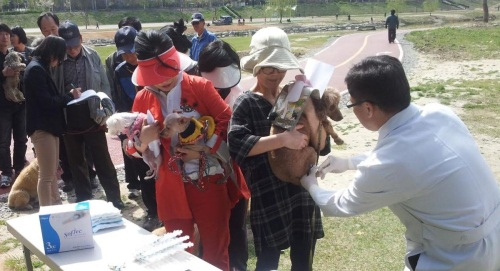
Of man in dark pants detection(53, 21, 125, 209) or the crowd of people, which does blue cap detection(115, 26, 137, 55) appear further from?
man in dark pants detection(53, 21, 125, 209)

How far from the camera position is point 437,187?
2.06 m

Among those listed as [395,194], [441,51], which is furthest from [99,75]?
[441,51]

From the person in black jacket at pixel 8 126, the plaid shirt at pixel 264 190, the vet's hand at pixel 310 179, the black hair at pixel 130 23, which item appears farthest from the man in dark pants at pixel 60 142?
the vet's hand at pixel 310 179

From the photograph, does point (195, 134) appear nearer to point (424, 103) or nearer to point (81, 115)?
point (81, 115)

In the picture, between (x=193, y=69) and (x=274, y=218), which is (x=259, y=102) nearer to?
(x=274, y=218)

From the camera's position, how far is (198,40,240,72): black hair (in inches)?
141

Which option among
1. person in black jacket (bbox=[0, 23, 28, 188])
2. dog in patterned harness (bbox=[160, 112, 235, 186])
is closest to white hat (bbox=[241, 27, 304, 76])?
dog in patterned harness (bbox=[160, 112, 235, 186])

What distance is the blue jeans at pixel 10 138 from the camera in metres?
6.24

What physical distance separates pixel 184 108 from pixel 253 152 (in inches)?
21.6

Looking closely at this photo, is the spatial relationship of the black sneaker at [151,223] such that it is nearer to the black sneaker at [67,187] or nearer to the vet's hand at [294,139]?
the black sneaker at [67,187]

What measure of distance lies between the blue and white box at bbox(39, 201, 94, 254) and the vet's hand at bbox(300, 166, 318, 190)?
1.14 meters

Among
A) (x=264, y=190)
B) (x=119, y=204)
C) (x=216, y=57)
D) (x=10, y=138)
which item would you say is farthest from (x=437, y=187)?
(x=10, y=138)

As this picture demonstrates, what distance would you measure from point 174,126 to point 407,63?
1634 centimetres

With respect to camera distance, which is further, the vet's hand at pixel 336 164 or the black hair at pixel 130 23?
the black hair at pixel 130 23
